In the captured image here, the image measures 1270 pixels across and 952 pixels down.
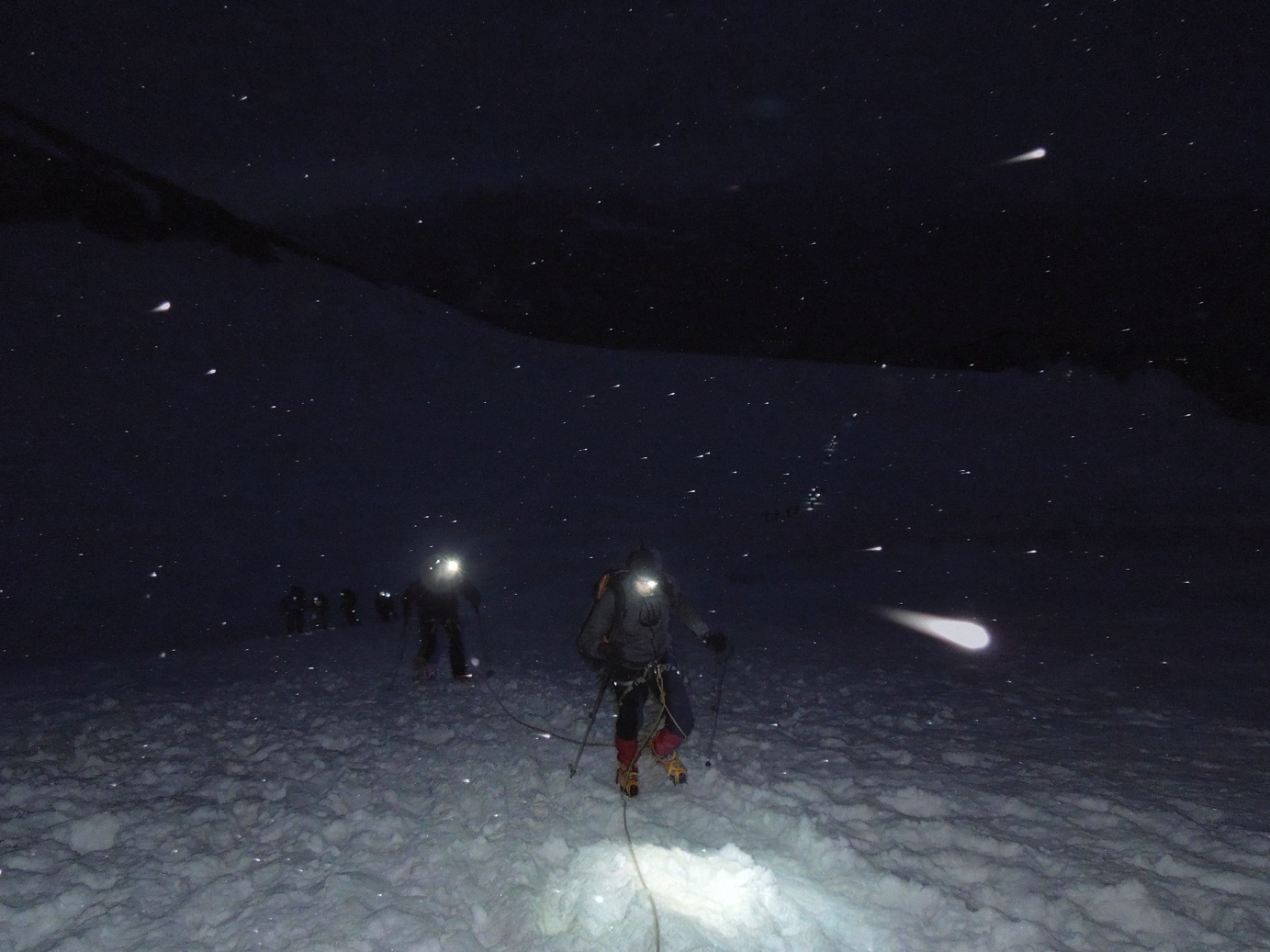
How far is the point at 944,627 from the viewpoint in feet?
52.0

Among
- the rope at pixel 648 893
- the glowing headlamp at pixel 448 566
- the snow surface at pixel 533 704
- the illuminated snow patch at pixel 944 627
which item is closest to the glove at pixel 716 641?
the snow surface at pixel 533 704

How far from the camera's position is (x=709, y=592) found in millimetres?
22438

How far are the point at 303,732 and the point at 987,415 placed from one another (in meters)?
61.3

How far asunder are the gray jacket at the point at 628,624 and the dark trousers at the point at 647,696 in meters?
0.13

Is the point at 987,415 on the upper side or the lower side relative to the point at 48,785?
upper

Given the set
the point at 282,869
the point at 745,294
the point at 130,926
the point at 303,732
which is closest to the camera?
the point at 130,926

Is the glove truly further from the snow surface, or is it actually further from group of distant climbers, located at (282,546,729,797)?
the snow surface

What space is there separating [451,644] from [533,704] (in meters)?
1.85

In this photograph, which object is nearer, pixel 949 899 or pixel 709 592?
pixel 949 899

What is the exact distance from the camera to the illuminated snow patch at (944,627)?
44.7 feet

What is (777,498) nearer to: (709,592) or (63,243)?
(709,592)

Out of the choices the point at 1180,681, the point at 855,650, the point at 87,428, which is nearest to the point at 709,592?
the point at 855,650

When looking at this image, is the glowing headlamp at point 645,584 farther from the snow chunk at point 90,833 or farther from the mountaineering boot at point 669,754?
the snow chunk at point 90,833

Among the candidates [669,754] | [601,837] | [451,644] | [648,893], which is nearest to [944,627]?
[451,644]
